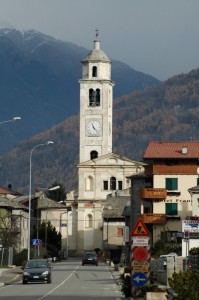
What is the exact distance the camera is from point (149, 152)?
114875mm

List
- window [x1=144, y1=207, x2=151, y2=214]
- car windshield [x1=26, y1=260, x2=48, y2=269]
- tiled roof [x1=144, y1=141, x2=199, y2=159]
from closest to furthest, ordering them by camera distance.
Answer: car windshield [x1=26, y1=260, x2=48, y2=269]
tiled roof [x1=144, y1=141, x2=199, y2=159]
window [x1=144, y1=207, x2=151, y2=214]

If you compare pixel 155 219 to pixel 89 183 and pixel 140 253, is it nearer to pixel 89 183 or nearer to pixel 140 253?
Answer: pixel 89 183

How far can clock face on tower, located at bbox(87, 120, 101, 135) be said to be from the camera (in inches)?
7067

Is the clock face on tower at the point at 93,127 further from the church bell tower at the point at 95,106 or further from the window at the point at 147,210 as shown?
the window at the point at 147,210

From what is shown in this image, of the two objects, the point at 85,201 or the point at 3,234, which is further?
the point at 85,201

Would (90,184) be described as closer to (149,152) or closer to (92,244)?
(92,244)

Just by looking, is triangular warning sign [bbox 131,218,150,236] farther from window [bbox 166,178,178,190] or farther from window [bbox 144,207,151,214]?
window [bbox 144,207,151,214]

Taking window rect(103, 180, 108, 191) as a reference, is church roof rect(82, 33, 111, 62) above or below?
above

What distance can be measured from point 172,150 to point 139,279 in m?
73.3

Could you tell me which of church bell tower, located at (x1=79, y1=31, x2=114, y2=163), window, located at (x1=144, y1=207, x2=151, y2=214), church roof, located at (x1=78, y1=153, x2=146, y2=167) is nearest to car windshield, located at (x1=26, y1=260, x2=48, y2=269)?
window, located at (x1=144, y1=207, x2=151, y2=214)

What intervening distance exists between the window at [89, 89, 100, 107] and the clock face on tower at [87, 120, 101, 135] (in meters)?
3.00

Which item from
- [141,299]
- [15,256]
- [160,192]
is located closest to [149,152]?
[160,192]

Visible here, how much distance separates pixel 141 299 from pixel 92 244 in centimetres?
13042

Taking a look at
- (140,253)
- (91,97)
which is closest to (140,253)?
(140,253)
